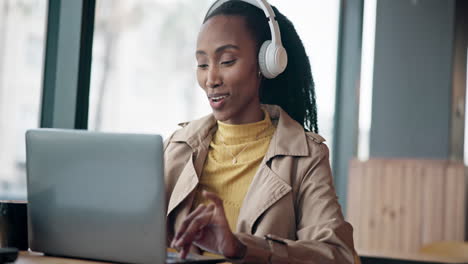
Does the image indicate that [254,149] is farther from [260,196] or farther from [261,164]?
[260,196]

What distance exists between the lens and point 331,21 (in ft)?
15.9

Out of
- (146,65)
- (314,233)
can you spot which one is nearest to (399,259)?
(314,233)

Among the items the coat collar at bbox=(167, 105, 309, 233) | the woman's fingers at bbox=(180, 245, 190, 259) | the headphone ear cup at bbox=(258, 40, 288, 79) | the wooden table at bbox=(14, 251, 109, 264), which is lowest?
the wooden table at bbox=(14, 251, 109, 264)

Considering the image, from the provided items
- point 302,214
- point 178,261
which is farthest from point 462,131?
point 178,261

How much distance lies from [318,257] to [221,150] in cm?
52

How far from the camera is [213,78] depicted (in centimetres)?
179

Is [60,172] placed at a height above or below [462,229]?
above

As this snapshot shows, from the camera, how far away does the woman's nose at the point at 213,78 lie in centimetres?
179

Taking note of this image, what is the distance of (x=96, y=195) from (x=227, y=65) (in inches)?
26.6

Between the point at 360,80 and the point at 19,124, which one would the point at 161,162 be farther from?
the point at 19,124

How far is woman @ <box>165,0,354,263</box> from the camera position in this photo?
1.67 m

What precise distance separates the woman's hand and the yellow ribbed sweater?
450mm

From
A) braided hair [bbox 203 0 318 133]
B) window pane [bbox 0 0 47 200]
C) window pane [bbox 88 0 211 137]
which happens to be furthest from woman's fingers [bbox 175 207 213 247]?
window pane [bbox 88 0 211 137]

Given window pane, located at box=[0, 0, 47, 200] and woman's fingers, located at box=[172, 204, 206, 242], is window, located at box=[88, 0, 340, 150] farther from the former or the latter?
woman's fingers, located at box=[172, 204, 206, 242]
